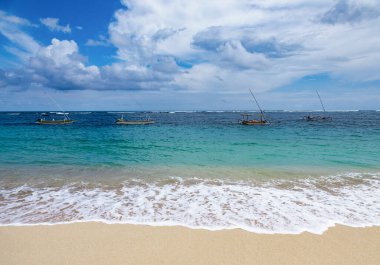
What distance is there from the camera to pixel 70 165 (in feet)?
56.7

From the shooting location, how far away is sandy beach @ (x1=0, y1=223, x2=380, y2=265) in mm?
5754

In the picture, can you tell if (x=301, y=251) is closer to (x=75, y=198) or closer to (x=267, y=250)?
(x=267, y=250)

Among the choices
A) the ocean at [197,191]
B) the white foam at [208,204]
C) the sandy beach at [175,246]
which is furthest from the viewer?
the ocean at [197,191]

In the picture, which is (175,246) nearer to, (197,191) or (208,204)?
(208,204)

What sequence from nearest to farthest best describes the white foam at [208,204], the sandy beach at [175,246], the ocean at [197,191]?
the sandy beach at [175,246] → the white foam at [208,204] → the ocean at [197,191]

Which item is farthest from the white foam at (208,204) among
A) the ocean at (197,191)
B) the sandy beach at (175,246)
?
the sandy beach at (175,246)

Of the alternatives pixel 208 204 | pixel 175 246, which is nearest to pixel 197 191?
pixel 208 204

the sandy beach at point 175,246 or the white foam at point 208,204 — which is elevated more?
the sandy beach at point 175,246

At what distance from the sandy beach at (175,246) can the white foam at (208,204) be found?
53cm

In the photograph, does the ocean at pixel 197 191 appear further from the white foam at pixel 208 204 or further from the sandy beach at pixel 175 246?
the sandy beach at pixel 175 246

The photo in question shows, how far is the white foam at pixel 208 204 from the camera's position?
7883 millimetres

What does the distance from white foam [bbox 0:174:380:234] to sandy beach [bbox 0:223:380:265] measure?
53 centimetres

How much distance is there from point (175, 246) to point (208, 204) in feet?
11.1

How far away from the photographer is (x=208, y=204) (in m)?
9.55
